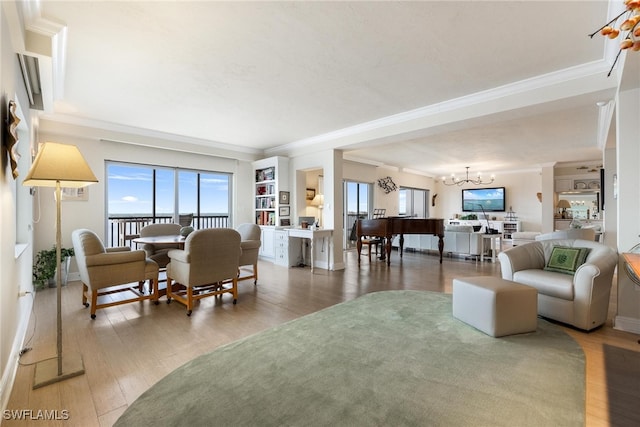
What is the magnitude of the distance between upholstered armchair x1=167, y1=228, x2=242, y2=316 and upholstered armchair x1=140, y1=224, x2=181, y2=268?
3.04 feet

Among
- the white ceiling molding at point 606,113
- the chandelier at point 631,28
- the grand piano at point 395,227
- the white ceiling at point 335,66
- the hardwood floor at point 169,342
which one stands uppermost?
the white ceiling at point 335,66

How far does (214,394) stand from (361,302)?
2.19 meters

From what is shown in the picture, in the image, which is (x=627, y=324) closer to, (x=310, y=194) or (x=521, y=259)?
(x=521, y=259)

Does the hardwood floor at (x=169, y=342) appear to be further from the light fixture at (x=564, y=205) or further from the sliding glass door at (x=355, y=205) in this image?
the light fixture at (x=564, y=205)

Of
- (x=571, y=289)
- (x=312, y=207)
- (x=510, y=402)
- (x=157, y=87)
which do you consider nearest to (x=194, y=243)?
(x=157, y=87)

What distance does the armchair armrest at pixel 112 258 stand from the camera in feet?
10.1

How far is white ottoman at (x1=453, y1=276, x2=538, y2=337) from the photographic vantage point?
2.62 m

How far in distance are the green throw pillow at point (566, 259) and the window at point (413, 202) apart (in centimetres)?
700

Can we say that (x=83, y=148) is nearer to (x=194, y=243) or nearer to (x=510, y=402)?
(x=194, y=243)

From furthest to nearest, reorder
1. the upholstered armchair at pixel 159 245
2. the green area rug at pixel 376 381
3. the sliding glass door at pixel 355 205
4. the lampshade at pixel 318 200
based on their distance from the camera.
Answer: the sliding glass door at pixel 355 205 → the lampshade at pixel 318 200 → the upholstered armchair at pixel 159 245 → the green area rug at pixel 376 381

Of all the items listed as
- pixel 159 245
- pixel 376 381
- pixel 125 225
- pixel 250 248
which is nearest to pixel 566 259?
pixel 376 381

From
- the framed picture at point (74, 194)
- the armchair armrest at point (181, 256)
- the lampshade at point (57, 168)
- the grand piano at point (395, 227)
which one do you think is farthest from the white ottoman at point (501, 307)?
the framed picture at point (74, 194)

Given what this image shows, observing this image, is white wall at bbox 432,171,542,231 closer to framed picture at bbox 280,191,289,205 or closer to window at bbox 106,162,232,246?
framed picture at bbox 280,191,289,205

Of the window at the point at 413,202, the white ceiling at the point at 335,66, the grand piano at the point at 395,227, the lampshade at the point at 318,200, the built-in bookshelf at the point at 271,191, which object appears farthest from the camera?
the window at the point at 413,202
